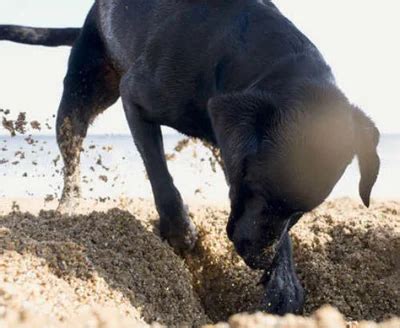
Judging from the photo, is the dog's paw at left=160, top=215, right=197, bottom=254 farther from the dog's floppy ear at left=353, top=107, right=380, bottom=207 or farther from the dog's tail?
the dog's tail

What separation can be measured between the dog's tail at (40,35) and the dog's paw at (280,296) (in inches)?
118

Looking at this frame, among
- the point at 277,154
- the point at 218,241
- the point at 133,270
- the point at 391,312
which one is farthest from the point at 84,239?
the point at 391,312

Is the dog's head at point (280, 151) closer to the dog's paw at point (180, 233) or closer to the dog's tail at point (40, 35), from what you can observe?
the dog's paw at point (180, 233)

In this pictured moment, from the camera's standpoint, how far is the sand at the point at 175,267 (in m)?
3.52

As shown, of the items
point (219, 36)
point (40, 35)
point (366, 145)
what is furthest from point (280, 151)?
point (40, 35)

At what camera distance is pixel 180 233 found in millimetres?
4594

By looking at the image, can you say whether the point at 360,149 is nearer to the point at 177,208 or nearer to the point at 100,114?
the point at 177,208

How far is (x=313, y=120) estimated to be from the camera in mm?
3471

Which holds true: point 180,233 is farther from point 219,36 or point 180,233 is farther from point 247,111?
point 247,111

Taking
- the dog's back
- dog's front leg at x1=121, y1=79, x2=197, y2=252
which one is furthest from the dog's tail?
dog's front leg at x1=121, y1=79, x2=197, y2=252

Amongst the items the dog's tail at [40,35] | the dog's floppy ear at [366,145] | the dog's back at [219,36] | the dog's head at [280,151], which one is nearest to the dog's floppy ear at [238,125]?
the dog's head at [280,151]

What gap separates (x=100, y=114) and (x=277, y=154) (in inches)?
113

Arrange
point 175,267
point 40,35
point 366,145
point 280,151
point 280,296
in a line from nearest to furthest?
1. point 280,151
2. point 366,145
3. point 280,296
4. point 175,267
5. point 40,35

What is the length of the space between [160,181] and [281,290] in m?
0.95
